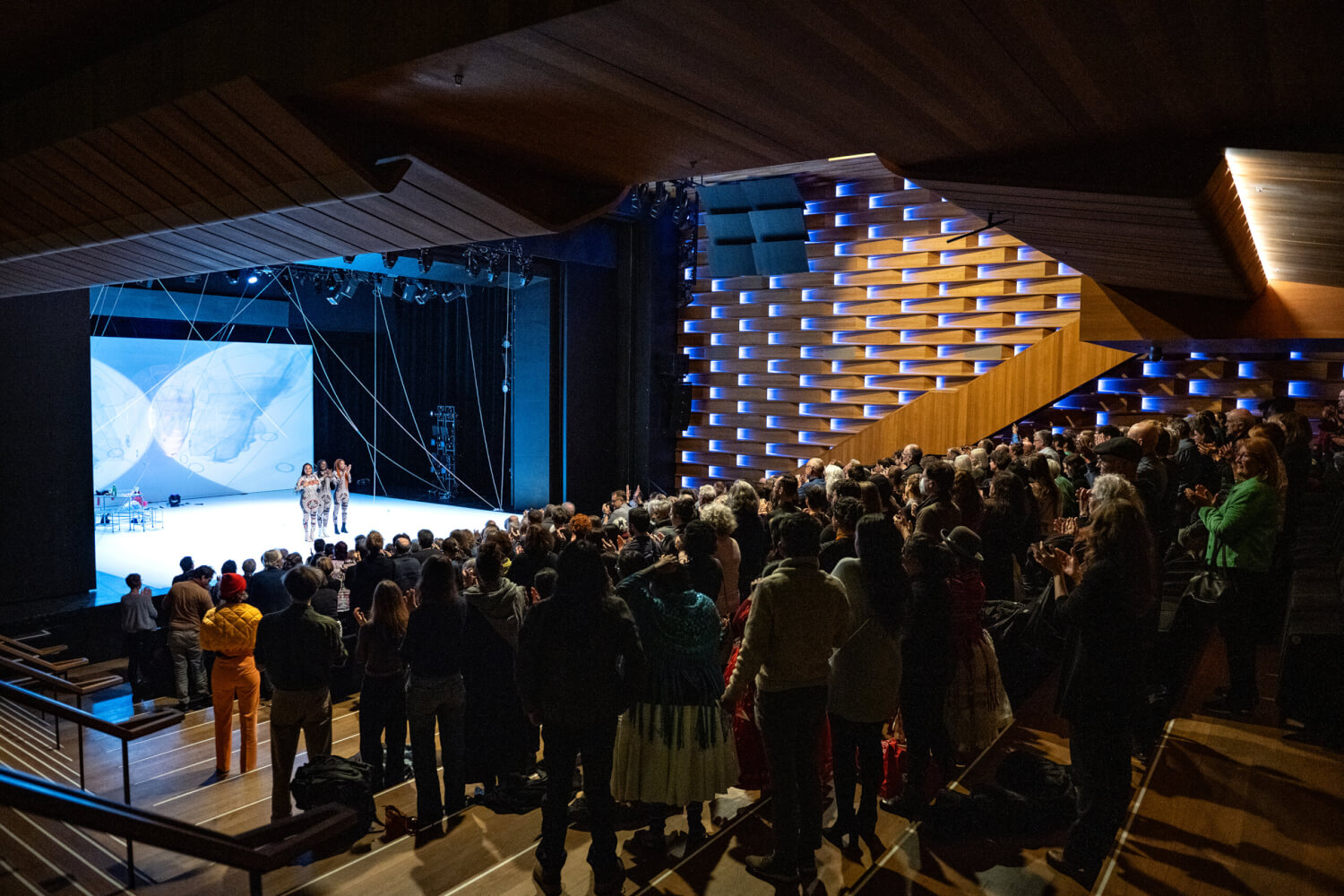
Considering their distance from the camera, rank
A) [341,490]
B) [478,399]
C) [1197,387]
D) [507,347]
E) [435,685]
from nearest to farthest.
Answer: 1. [435,685]
2. [1197,387]
3. [341,490]
4. [507,347]
5. [478,399]

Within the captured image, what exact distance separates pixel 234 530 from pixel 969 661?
11.4m

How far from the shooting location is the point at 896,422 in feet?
36.6

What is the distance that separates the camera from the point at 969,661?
3.06 metres

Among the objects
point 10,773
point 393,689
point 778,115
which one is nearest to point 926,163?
point 778,115

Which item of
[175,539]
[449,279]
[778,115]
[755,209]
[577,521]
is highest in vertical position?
[755,209]

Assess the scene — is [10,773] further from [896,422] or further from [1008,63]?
[896,422]

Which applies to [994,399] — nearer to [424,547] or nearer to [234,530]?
[424,547]

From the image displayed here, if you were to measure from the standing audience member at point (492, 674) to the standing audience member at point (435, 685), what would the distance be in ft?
0.20

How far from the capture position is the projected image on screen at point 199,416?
12.7 m

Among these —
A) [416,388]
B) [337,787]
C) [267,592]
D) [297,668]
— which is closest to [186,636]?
[267,592]

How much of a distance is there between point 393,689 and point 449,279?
8.88 meters

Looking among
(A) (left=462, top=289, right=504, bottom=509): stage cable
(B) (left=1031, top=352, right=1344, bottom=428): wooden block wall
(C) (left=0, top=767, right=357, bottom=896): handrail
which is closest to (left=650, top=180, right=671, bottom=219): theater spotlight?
(A) (left=462, top=289, right=504, bottom=509): stage cable

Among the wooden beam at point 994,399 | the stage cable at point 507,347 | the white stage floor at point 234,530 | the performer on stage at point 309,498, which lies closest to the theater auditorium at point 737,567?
the wooden beam at point 994,399

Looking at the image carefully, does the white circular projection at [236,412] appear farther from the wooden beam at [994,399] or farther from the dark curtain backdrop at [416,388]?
the wooden beam at [994,399]
